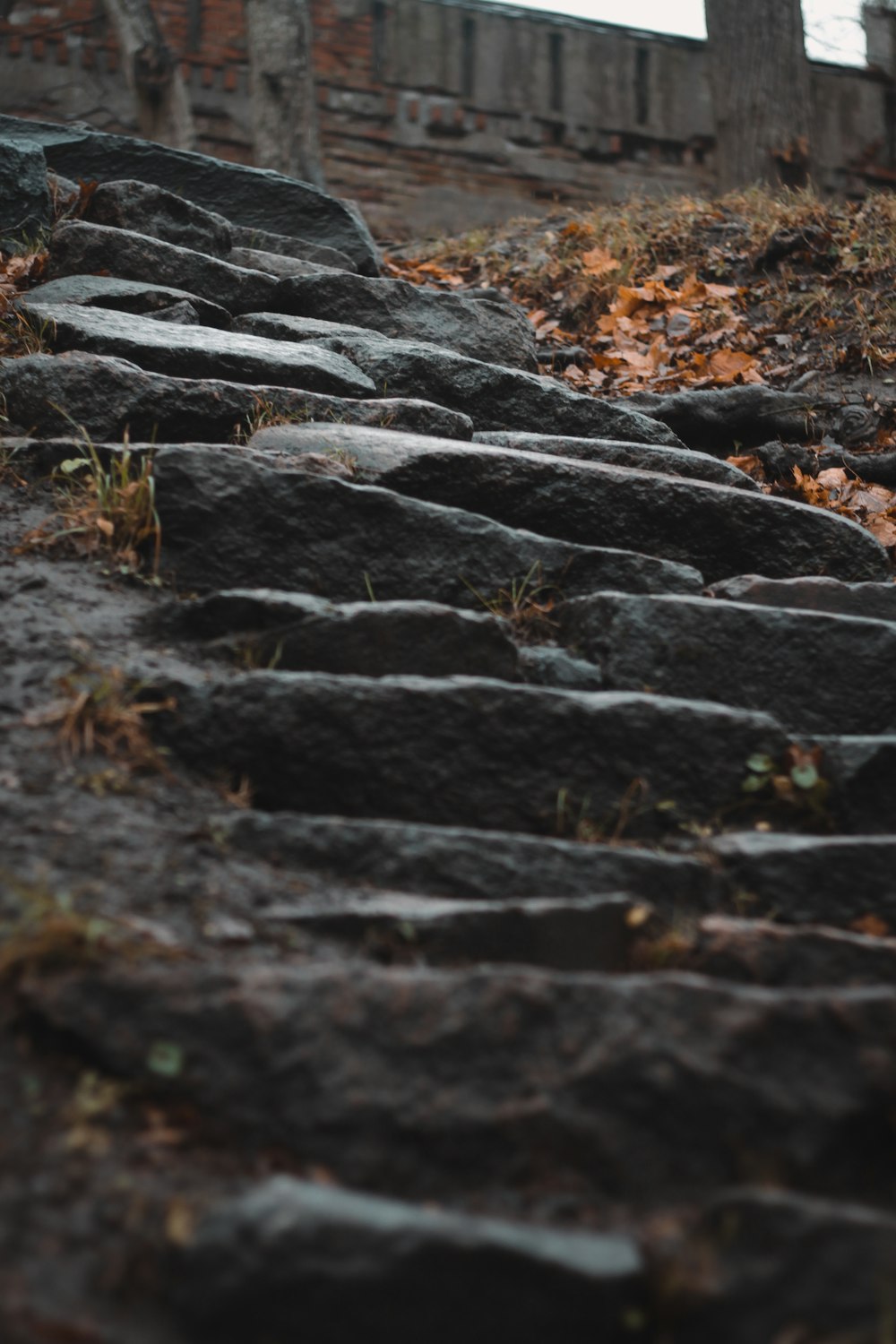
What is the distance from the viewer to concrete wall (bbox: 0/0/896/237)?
11078 mm

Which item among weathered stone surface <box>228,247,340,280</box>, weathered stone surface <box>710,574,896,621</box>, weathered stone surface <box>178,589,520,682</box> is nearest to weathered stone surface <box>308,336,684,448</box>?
weathered stone surface <box>228,247,340,280</box>

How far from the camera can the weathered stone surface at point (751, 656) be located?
280 centimetres

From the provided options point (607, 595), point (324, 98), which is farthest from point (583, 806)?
point (324, 98)

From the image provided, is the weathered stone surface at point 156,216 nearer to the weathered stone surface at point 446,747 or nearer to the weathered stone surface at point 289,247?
the weathered stone surface at point 289,247

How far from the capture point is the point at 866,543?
3645 millimetres

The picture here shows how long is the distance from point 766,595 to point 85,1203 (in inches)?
93.1

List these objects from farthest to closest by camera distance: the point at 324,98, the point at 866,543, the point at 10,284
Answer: the point at 324,98
the point at 10,284
the point at 866,543

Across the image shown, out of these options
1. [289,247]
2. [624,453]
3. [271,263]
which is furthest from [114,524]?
[289,247]

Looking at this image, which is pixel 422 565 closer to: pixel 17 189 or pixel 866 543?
pixel 866 543

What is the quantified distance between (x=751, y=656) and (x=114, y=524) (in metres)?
1.57

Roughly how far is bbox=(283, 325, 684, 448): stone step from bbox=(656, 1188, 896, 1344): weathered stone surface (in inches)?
129

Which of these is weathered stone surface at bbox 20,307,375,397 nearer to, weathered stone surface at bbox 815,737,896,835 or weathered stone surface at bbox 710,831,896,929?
weathered stone surface at bbox 815,737,896,835

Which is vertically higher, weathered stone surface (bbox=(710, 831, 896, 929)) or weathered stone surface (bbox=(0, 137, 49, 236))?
weathered stone surface (bbox=(0, 137, 49, 236))

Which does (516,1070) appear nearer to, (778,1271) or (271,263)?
(778,1271)
